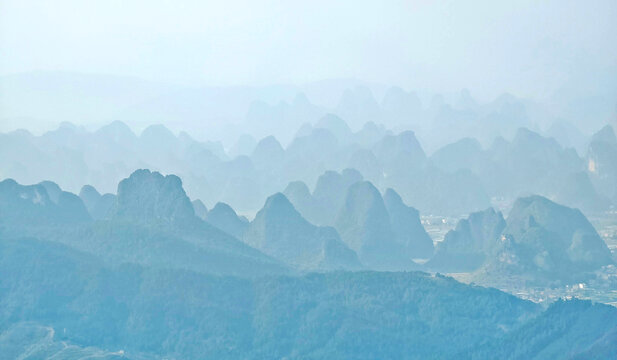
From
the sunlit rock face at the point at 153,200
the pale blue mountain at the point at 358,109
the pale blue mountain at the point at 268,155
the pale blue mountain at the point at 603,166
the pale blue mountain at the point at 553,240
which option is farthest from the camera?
the pale blue mountain at the point at 358,109

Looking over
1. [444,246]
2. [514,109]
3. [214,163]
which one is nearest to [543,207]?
[444,246]

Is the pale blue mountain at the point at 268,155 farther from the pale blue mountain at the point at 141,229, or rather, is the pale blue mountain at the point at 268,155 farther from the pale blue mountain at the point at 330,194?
the pale blue mountain at the point at 141,229

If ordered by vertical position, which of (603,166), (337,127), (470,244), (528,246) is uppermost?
(337,127)

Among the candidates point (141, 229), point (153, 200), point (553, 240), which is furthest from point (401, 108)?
point (141, 229)

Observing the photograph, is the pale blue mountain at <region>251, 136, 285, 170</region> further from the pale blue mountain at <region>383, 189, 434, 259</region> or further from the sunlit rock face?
the sunlit rock face

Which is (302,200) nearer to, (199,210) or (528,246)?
(199,210)

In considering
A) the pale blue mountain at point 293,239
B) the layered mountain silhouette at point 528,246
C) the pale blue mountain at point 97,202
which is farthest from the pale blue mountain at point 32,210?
the layered mountain silhouette at point 528,246

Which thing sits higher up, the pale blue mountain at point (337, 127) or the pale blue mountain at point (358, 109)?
the pale blue mountain at point (358, 109)

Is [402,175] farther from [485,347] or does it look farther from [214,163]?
[485,347]

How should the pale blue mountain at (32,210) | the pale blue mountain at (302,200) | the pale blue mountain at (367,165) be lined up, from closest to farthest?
the pale blue mountain at (32,210)
the pale blue mountain at (302,200)
the pale blue mountain at (367,165)
